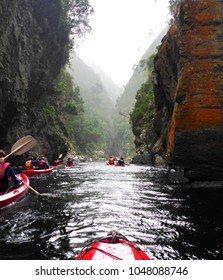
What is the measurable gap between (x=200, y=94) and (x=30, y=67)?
56.6ft

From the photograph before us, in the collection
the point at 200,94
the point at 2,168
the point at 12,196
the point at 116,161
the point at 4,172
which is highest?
the point at 200,94

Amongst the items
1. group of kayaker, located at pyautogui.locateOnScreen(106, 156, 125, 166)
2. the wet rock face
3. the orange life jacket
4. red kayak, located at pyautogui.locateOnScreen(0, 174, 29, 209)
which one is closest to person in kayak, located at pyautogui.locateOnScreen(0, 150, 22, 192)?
the orange life jacket

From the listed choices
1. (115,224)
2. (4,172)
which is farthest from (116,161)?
(115,224)

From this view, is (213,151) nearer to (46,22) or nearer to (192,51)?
(192,51)

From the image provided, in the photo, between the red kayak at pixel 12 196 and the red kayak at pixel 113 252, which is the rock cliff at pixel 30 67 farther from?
the red kayak at pixel 113 252

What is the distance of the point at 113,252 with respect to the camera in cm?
317

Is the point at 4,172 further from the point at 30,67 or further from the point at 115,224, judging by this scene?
the point at 30,67

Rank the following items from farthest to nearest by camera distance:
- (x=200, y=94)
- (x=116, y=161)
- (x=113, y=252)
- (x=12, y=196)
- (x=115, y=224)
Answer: (x=116, y=161), (x=200, y=94), (x=12, y=196), (x=115, y=224), (x=113, y=252)

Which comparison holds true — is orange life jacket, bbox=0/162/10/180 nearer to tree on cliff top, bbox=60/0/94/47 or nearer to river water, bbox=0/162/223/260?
river water, bbox=0/162/223/260

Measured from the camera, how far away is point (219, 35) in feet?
32.9

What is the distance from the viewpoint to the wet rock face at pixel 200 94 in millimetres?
9500

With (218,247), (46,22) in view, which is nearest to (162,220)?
(218,247)

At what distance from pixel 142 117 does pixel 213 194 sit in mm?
27853

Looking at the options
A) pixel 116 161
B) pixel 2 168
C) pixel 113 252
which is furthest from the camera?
pixel 116 161
